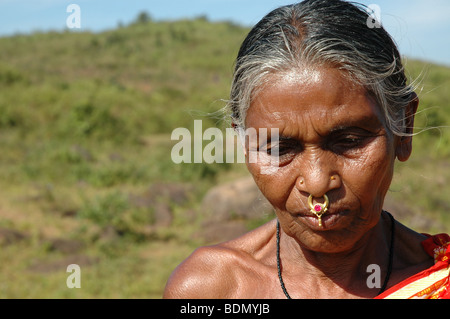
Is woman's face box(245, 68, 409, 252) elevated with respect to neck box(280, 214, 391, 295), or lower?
elevated

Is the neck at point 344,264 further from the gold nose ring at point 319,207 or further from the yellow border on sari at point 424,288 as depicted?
the gold nose ring at point 319,207

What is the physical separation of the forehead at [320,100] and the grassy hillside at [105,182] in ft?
1.31

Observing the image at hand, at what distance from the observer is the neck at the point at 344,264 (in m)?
1.76

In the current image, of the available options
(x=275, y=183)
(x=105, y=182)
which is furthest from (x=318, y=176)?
(x=105, y=182)

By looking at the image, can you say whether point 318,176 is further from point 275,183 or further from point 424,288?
point 424,288

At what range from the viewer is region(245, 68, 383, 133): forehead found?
146 centimetres

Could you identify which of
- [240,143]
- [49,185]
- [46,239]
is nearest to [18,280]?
[46,239]

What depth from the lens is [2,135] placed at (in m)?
14.5

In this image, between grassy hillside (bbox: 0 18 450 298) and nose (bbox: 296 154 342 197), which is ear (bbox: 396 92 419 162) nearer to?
grassy hillside (bbox: 0 18 450 298)

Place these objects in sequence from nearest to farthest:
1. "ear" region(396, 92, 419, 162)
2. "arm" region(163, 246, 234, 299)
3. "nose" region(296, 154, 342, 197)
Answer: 1. "nose" region(296, 154, 342, 197)
2. "ear" region(396, 92, 419, 162)
3. "arm" region(163, 246, 234, 299)

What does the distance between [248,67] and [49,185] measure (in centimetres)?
936

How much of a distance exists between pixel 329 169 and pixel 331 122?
13cm

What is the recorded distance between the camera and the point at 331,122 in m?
1.46

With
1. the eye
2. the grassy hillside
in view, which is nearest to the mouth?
the eye
